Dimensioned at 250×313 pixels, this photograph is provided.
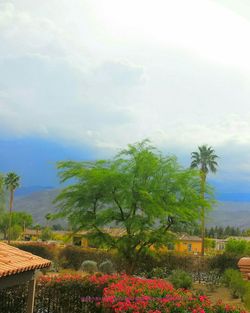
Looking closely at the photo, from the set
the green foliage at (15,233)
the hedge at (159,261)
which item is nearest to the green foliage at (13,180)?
the green foliage at (15,233)

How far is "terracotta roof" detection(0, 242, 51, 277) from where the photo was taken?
9.79 metres

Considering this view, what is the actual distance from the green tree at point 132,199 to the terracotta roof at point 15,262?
14788mm

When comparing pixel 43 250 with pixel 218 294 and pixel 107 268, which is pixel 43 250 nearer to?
pixel 107 268

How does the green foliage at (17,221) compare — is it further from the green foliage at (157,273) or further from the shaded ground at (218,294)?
the shaded ground at (218,294)

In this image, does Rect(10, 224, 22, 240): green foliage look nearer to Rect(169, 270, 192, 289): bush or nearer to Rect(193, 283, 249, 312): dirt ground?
Rect(193, 283, 249, 312): dirt ground

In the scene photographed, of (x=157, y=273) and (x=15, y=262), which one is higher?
(x=15, y=262)

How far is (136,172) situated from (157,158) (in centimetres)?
187

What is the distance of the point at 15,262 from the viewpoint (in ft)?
35.4

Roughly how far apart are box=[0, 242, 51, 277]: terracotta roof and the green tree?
582 inches

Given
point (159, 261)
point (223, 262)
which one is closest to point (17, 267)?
point (159, 261)

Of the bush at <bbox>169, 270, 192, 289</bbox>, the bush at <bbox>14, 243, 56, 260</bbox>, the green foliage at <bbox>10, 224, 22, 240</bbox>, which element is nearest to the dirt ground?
the bush at <bbox>169, 270, 192, 289</bbox>

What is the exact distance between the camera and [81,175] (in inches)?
1120

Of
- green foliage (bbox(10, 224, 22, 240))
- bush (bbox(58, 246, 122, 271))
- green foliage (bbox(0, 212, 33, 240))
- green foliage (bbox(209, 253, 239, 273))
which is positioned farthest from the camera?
green foliage (bbox(0, 212, 33, 240))

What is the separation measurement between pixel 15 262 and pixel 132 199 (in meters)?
16.4
